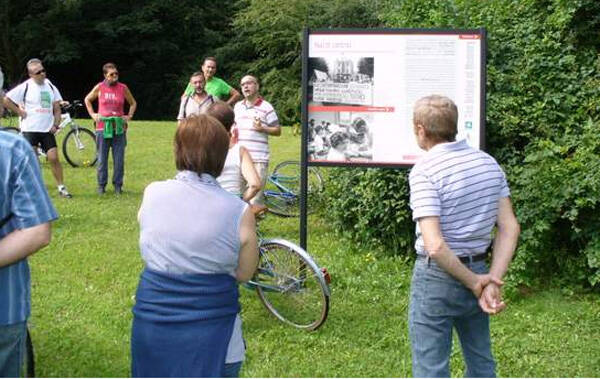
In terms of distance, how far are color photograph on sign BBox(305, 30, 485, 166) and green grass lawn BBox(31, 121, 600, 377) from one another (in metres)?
1.19

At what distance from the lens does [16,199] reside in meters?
2.67

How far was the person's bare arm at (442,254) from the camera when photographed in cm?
326

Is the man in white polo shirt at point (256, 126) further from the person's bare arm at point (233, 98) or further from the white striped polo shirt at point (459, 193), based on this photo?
the white striped polo shirt at point (459, 193)

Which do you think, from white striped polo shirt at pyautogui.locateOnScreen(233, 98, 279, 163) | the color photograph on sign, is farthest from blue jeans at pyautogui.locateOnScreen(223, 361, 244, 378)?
white striped polo shirt at pyautogui.locateOnScreen(233, 98, 279, 163)

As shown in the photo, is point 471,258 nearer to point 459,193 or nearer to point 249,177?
point 459,193

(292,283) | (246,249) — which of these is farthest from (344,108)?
(246,249)

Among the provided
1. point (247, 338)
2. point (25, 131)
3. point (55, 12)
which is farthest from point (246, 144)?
point (55, 12)

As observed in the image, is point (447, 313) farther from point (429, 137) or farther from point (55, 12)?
point (55, 12)

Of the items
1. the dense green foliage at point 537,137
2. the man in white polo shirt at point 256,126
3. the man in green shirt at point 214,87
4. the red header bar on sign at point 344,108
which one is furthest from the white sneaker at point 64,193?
the red header bar on sign at point 344,108

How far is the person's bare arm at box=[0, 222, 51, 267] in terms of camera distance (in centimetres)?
264

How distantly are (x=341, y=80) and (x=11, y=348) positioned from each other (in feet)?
12.0

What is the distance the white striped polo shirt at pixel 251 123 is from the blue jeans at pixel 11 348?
17.5ft

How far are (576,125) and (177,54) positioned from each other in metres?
33.9

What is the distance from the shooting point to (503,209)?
351 centimetres
